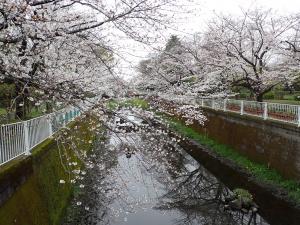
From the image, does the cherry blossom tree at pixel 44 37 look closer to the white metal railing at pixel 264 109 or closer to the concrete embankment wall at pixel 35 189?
the concrete embankment wall at pixel 35 189

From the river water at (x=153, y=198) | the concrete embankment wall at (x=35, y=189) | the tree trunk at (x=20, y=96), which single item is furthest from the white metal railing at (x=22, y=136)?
the river water at (x=153, y=198)

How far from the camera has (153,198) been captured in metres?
15.1

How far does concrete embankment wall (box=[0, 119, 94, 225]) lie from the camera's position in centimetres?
676

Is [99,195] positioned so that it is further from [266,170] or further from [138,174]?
[266,170]

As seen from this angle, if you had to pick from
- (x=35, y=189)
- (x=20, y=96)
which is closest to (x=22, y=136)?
(x=35, y=189)

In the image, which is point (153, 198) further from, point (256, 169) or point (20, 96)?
point (20, 96)

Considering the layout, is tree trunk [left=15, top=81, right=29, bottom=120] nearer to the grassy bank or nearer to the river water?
the river water

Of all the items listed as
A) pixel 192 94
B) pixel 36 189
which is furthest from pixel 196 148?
pixel 36 189

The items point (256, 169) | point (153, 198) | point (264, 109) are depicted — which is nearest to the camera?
point (153, 198)

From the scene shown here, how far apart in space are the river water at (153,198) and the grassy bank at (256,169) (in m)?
1.45

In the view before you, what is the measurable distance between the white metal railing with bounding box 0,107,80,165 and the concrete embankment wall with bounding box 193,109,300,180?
8.89m

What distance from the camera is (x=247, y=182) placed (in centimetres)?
1602

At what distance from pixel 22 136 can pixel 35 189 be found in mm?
1211

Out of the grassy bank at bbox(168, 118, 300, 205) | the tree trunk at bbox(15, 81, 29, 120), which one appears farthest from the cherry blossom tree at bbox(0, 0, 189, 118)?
the grassy bank at bbox(168, 118, 300, 205)
